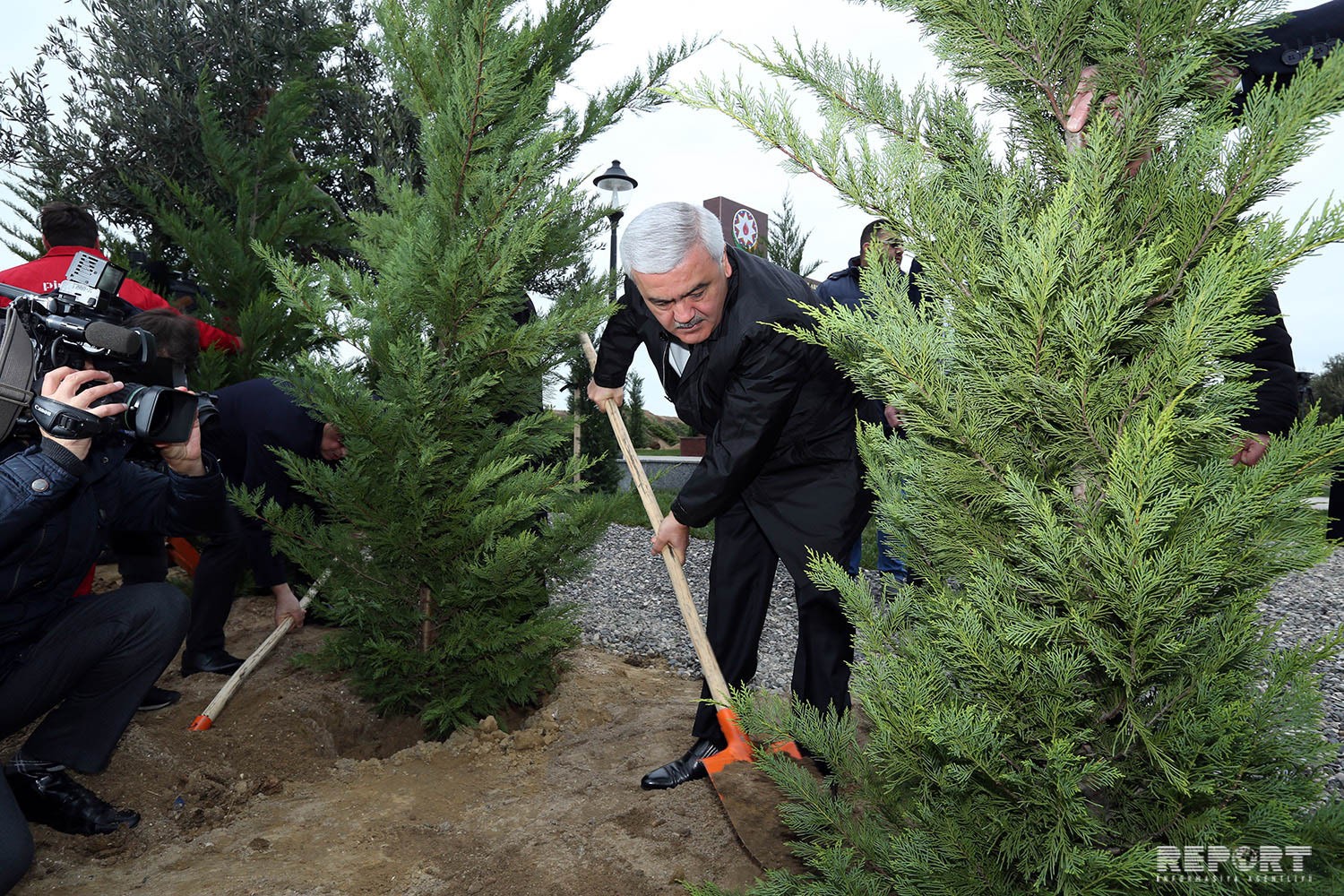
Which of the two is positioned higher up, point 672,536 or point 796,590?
point 672,536

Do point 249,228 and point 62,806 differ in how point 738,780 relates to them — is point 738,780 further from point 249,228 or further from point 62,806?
point 249,228

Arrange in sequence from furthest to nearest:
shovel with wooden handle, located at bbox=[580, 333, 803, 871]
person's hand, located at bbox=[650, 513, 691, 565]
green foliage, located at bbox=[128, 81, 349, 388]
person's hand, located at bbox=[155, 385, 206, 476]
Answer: green foliage, located at bbox=[128, 81, 349, 388] < person's hand, located at bbox=[650, 513, 691, 565] < person's hand, located at bbox=[155, 385, 206, 476] < shovel with wooden handle, located at bbox=[580, 333, 803, 871]

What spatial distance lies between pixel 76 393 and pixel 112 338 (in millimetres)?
227

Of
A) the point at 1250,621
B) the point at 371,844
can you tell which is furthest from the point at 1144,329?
the point at 371,844

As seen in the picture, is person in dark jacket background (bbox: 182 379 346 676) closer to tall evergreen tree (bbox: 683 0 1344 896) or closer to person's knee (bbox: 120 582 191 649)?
person's knee (bbox: 120 582 191 649)

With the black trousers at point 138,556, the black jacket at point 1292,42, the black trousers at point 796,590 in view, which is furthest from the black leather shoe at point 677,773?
the black trousers at point 138,556

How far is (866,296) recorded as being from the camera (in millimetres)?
2252

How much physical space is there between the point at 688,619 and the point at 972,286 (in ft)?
6.80

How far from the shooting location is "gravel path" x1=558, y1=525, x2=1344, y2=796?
5.23 meters

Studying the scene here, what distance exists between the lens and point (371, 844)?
281 centimetres

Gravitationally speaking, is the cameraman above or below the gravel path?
above

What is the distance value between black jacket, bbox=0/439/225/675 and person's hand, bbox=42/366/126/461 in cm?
4

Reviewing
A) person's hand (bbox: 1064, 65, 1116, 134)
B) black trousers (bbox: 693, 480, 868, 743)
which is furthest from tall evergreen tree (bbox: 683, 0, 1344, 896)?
black trousers (bbox: 693, 480, 868, 743)

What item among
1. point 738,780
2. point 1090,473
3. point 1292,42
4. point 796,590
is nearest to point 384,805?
point 738,780
